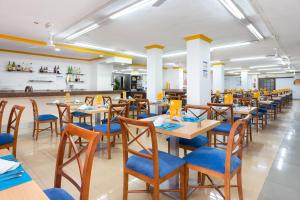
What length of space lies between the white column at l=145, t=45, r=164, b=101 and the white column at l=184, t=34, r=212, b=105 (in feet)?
4.90

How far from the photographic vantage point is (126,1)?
10.0ft

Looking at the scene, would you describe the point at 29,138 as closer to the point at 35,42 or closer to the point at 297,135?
the point at 35,42

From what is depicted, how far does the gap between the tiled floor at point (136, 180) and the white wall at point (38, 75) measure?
3.90 meters

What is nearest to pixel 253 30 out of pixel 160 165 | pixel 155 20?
pixel 155 20

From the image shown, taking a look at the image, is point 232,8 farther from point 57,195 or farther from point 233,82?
point 233,82

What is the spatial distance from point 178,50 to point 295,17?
13.3 ft

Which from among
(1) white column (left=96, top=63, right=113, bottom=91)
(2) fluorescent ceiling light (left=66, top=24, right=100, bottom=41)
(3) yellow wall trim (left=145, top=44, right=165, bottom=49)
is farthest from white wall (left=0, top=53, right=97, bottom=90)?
(3) yellow wall trim (left=145, top=44, right=165, bottom=49)

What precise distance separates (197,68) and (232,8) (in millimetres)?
2027

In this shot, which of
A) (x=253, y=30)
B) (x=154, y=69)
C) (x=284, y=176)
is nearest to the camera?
(x=284, y=176)

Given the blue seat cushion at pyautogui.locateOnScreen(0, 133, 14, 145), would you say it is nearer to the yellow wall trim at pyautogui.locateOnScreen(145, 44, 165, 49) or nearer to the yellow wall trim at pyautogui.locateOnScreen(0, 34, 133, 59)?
the yellow wall trim at pyautogui.locateOnScreen(0, 34, 133, 59)

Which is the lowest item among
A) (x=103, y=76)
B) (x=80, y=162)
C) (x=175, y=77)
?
(x=80, y=162)

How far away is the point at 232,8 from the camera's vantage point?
3357 mm

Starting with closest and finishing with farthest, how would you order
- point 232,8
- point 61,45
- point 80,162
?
point 80,162, point 232,8, point 61,45

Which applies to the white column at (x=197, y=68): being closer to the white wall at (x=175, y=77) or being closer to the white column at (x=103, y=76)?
the white column at (x=103, y=76)
